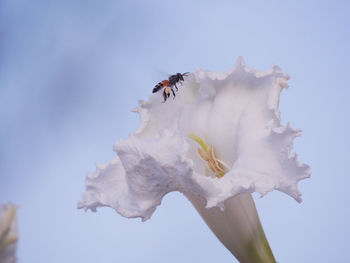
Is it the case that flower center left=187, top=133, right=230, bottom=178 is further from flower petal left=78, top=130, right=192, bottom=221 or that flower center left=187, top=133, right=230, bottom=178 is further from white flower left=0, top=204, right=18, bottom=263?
white flower left=0, top=204, right=18, bottom=263

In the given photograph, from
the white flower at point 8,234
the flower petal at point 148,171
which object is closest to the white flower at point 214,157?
the flower petal at point 148,171

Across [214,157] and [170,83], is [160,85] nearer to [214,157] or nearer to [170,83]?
[170,83]

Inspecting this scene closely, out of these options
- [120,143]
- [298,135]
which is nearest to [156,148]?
[120,143]

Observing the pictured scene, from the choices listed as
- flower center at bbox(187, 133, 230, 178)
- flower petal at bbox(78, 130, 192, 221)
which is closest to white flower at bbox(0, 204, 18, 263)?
flower petal at bbox(78, 130, 192, 221)

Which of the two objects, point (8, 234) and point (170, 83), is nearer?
point (8, 234)

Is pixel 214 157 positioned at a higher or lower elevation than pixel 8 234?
higher

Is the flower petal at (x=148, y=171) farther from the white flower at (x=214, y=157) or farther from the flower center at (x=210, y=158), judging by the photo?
the flower center at (x=210, y=158)

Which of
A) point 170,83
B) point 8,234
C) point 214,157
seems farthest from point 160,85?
point 8,234

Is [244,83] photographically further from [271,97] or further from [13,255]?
[13,255]
